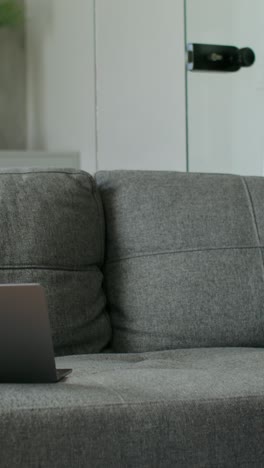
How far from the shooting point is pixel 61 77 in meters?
4.41

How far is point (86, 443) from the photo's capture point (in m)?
1.20

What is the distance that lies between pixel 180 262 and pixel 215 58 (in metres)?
1.13

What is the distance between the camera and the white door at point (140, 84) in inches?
143

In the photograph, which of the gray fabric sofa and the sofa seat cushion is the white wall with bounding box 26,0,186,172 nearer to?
the gray fabric sofa

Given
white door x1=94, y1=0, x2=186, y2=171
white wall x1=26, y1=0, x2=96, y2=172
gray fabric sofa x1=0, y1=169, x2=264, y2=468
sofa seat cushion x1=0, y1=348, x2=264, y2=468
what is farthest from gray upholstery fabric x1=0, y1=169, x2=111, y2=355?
white wall x1=26, y1=0, x2=96, y2=172

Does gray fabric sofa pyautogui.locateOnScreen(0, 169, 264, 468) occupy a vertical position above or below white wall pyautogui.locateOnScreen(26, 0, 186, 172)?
below

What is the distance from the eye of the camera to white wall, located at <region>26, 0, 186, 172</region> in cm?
366

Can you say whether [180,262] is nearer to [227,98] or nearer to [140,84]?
[227,98]

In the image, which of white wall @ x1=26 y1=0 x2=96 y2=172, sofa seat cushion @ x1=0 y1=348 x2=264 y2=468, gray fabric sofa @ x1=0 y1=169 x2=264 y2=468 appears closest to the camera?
sofa seat cushion @ x1=0 y1=348 x2=264 y2=468

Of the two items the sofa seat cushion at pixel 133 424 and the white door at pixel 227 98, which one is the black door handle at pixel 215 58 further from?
the sofa seat cushion at pixel 133 424

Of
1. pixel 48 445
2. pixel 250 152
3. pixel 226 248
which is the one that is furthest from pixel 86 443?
pixel 250 152

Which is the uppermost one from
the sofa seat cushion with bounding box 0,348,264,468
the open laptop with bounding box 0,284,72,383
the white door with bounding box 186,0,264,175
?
the white door with bounding box 186,0,264,175

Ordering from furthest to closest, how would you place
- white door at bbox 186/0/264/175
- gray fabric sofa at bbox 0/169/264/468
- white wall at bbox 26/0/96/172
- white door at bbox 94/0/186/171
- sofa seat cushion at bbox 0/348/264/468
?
white wall at bbox 26/0/96/172
white door at bbox 94/0/186/171
white door at bbox 186/0/264/175
gray fabric sofa at bbox 0/169/264/468
sofa seat cushion at bbox 0/348/264/468

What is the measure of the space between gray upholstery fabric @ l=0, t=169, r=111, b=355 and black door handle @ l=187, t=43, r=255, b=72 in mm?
1023
